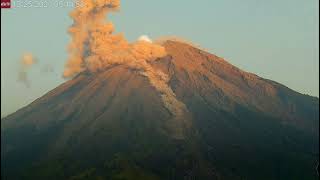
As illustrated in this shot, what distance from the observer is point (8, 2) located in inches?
3103

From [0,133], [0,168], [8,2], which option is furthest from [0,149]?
[8,2]

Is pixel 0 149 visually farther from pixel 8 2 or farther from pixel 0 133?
pixel 8 2

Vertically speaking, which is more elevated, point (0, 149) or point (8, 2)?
point (8, 2)

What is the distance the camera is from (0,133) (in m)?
73.9

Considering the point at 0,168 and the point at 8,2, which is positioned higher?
the point at 8,2

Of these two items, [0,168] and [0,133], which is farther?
[0,168]

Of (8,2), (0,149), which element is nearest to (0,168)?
(0,149)

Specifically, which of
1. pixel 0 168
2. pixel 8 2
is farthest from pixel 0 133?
pixel 8 2

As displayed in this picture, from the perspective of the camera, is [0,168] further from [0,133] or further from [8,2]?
[8,2]

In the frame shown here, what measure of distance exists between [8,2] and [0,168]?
23873mm

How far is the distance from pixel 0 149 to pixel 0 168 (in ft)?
14.9

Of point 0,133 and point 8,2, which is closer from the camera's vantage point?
point 0,133

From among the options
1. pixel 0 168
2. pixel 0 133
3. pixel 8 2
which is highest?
pixel 8 2

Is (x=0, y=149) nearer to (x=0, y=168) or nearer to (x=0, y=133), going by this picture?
(x=0, y=168)
